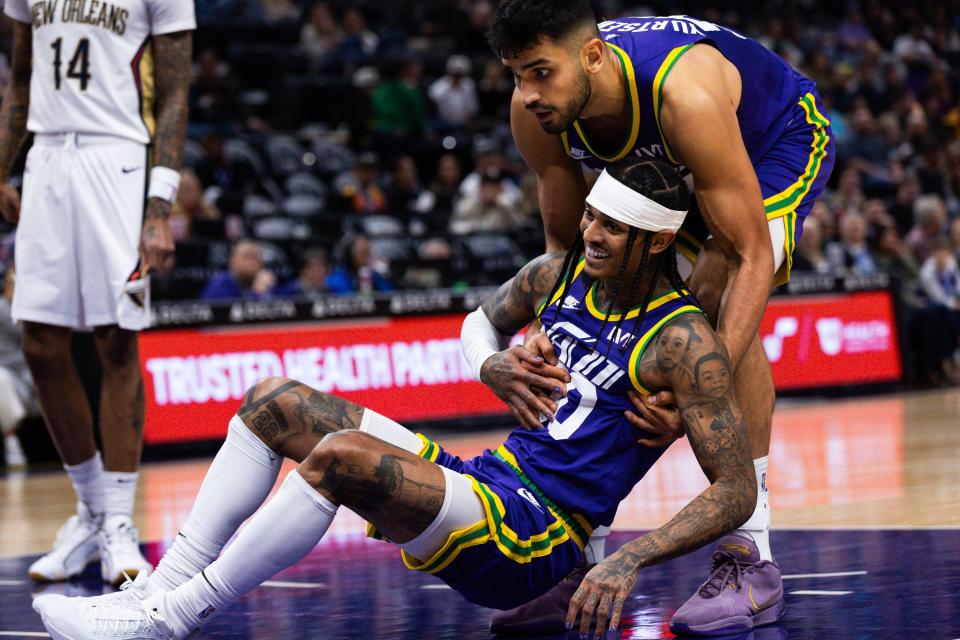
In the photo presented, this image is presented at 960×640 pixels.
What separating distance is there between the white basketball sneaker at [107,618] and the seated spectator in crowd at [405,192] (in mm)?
9226

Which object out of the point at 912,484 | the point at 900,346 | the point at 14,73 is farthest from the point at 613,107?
the point at 900,346

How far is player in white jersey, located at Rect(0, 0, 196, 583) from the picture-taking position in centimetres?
460

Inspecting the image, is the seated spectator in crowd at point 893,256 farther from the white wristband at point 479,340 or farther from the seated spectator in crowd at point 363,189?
the white wristband at point 479,340

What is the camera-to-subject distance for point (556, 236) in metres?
3.96

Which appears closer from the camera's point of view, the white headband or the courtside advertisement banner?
the white headband

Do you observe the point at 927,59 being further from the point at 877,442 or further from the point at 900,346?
the point at 877,442

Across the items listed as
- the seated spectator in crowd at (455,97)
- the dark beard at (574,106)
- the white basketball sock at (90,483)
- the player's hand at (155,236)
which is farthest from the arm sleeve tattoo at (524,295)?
the seated spectator in crowd at (455,97)

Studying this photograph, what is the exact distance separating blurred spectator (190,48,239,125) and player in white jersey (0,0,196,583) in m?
7.38

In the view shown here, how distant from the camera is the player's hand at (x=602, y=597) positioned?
289cm

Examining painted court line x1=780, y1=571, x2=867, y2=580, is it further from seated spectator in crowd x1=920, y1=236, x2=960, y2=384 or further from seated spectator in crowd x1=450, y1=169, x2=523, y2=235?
seated spectator in crowd x1=920, y1=236, x2=960, y2=384

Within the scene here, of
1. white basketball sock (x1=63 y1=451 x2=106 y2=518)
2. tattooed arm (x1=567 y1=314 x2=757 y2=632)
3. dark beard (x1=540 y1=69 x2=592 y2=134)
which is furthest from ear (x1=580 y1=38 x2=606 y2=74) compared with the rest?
white basketball sock (x1=63 y1=451 x2=106 y2=518)

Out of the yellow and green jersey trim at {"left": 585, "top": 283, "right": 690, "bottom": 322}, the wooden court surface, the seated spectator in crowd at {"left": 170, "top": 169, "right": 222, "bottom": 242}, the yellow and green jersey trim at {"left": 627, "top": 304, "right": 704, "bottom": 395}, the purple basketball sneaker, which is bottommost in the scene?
the wooden court surface

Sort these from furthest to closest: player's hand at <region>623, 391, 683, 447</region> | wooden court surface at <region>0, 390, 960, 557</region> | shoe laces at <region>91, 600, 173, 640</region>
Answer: wooden court surface at <region>0, 390, 960, 557</region> → player's hand at <region>623, 391, 683, 447</region> → shoe laces at <region>91, 600, 173, 640</region>

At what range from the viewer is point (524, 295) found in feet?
12.1
